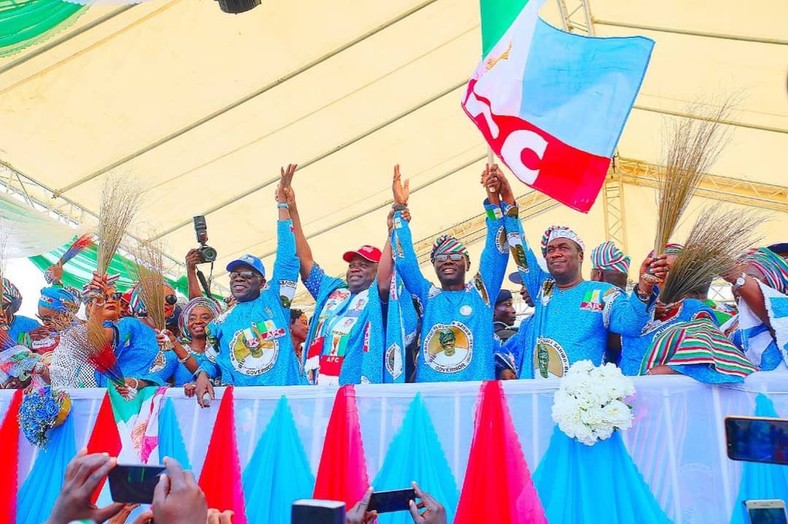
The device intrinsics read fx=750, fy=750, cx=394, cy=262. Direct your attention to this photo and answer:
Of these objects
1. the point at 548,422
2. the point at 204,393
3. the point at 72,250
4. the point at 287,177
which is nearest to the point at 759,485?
the point at 548,422

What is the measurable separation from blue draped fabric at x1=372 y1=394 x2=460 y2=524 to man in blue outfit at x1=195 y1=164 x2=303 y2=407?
37.0 inches

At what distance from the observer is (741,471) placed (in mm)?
2287

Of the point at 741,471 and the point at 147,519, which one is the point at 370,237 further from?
the point at 147,519

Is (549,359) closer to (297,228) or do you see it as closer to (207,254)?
(297,228)

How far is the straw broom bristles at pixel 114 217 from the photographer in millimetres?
3793

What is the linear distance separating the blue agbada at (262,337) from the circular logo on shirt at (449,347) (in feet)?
2.28

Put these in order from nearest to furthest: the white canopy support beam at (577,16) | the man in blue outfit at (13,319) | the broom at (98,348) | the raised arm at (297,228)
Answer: the broom at (98,348) → the raised arm at (297,228) → the man in blue outfit at (13,319) → the white canopy support beam at (577,16)

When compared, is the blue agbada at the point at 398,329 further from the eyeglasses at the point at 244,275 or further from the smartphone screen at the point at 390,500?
the smartphone screen at the point at 390,500

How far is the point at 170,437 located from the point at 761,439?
257 cm

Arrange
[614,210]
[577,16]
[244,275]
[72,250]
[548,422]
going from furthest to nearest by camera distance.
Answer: [614,210] → [577,16] → [72,250] → [244,275] → [548,422]

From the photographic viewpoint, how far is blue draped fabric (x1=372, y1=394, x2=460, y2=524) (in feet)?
8.43

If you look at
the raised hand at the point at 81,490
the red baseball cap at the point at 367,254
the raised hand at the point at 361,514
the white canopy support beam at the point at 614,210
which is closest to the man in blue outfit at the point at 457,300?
the red baseball cap at the point at 367,254

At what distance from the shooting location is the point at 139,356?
11.7 feet

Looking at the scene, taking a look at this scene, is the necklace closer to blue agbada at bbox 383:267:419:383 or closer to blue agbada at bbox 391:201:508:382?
blue agbada at bbox 391:201:508:382
